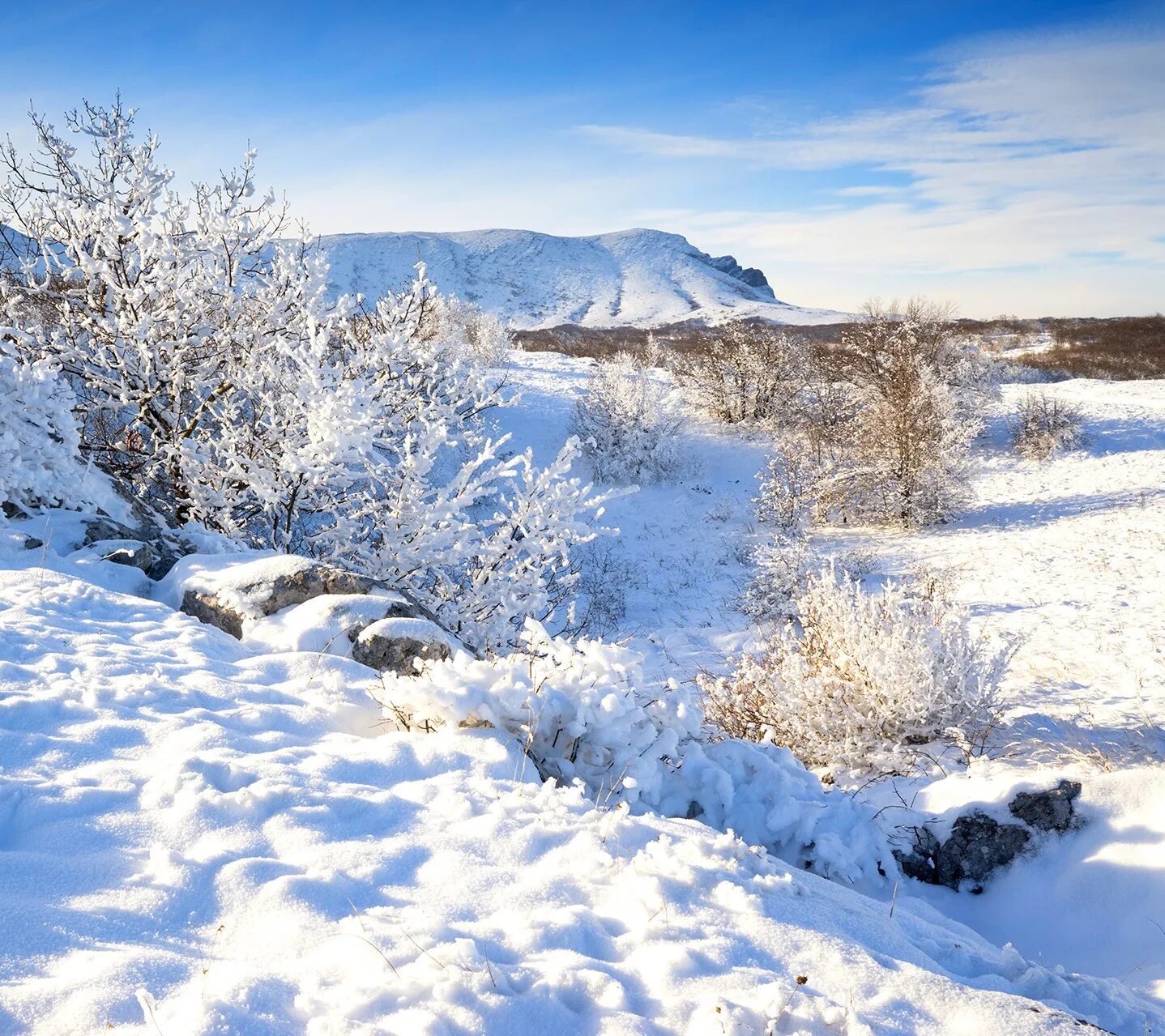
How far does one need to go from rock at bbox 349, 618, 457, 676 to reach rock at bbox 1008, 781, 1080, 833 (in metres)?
2.79

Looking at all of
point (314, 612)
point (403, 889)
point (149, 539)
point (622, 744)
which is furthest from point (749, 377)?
point (403, 889)

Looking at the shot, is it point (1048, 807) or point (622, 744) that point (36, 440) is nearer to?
point (622, 744)

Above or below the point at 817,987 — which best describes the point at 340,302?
above

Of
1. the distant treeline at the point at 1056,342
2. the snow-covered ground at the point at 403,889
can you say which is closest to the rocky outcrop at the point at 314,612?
the snow-covered ground at the point at 403,889

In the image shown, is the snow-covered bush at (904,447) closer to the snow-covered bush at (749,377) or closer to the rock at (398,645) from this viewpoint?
the snow-covered bush at (749,377)

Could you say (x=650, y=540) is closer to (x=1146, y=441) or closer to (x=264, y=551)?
(x=264, y=551)

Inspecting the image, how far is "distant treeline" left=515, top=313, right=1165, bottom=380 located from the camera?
2639 centimetres

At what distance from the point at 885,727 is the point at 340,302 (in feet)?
20.4

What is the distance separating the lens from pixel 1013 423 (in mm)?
17859

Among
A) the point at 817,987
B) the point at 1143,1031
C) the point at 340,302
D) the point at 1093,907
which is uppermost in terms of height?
the point at 340,302

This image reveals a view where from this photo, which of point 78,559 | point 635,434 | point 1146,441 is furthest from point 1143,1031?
point 1146,441

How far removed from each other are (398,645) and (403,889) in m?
2.00

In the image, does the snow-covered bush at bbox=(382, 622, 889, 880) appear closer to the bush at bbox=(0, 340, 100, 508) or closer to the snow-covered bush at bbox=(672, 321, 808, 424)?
the bush at bbox=(0, 340, 100, 508)

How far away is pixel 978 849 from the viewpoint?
3410 mm
